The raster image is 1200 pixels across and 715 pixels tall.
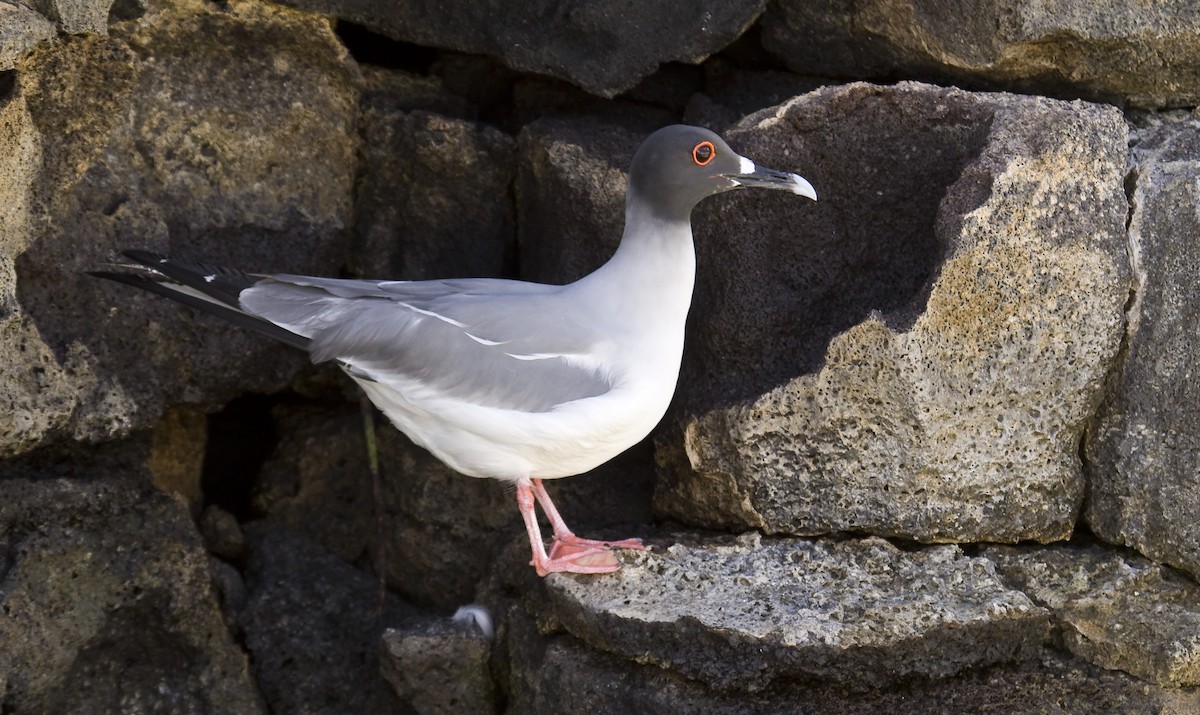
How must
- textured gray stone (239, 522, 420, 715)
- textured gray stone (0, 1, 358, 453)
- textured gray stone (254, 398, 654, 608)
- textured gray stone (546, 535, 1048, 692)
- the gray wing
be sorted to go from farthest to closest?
textured gray stone (254, 398, 654, 608) → textured gray stone (239, 522, 420, 715) → textured gray stone (0, 1, 358, 453) → the gray wing → textured gray stone (546, 535, 1048, 692)

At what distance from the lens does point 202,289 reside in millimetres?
3691

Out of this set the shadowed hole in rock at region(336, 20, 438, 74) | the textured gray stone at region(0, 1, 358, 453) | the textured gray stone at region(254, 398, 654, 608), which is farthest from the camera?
the shadowed hole in rock at region(336, 20, 438, 74)

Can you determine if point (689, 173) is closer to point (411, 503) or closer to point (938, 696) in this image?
point (938, 696)

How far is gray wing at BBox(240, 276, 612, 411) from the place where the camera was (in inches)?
143

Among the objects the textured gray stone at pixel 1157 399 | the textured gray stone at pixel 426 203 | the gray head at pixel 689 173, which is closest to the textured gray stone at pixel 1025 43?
the textured gray stone at pixel 1157 399

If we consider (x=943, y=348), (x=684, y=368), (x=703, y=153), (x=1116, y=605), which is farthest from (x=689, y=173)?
(x=1116, y=605)

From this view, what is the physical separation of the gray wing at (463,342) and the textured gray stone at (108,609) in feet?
2.89

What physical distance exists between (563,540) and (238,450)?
1772 mm

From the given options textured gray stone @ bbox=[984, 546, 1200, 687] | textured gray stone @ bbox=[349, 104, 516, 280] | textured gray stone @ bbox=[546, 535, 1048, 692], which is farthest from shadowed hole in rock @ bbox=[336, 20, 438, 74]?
textured gray stone @ bbox=[984, 546, 1200, 687]

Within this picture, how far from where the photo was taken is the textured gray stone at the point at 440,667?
3.87m

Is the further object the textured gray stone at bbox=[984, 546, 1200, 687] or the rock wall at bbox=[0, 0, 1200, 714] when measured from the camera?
the rock wall at bbox=[0, 0, 1200, 714]

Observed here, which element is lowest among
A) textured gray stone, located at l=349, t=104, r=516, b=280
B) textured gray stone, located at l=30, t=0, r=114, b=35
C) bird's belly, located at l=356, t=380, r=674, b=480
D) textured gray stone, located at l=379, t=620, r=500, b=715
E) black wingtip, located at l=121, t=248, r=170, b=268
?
textured gray stone, located at l=379, t=620, r=500, b=715

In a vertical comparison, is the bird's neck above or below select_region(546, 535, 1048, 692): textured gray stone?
above

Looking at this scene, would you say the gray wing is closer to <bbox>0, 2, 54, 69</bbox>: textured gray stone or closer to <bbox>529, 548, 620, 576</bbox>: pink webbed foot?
<bbox>529, 548, 620, 576</bbox>: pink webbed foot
